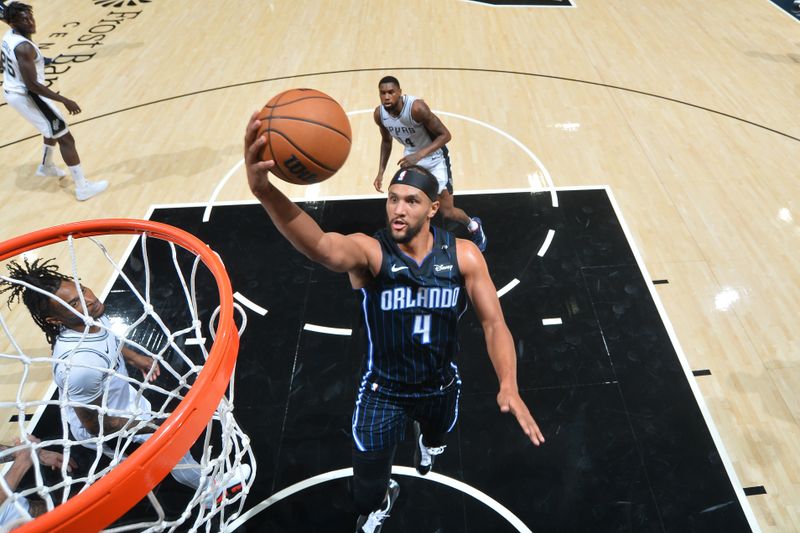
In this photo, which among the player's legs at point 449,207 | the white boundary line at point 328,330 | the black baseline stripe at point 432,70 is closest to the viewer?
the white boundary line at point 328,330

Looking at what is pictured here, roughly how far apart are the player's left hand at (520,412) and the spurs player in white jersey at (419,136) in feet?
7.77

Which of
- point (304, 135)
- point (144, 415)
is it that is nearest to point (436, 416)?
point (144, 415)

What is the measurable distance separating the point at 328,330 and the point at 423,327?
1.86 m

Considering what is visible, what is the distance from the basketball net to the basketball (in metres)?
0.58

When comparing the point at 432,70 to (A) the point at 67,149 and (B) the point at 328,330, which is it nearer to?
(A) the point at 67,149

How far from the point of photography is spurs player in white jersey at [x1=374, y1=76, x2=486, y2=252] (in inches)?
178

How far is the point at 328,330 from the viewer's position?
445 centimetres

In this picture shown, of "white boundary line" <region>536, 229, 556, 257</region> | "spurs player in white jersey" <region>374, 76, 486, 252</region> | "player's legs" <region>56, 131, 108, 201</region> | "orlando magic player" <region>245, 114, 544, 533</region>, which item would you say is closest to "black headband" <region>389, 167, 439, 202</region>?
"orlando magic player" <region>245, 114, 544, 533</region>

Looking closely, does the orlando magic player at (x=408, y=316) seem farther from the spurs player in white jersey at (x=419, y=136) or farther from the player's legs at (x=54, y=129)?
the player's legs at (x=54, y=129)

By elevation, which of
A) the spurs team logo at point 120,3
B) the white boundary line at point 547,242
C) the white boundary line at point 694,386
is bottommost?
the spurs team logo at point 120,3

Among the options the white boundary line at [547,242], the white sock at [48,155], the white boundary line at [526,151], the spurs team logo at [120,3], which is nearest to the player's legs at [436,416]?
the white boundary line at [547,242]

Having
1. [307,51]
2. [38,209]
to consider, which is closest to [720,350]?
[38,209]

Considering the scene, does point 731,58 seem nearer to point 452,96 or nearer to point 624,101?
point 624,101

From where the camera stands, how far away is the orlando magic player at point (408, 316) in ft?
8.79
